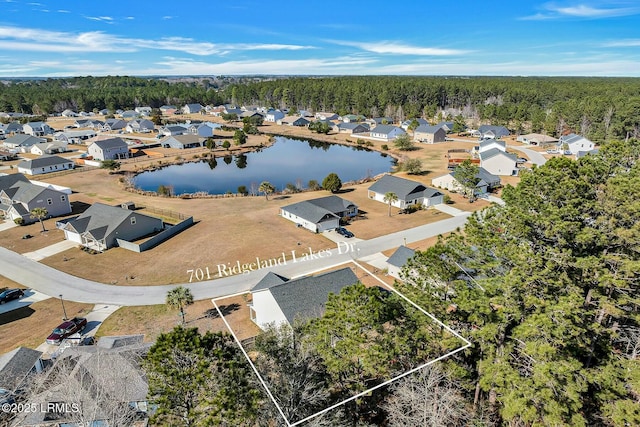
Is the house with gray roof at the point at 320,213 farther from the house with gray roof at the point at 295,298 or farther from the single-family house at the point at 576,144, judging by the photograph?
the single-family house at the point at 576,144

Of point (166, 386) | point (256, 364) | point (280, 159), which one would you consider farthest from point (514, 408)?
point (280, 159)

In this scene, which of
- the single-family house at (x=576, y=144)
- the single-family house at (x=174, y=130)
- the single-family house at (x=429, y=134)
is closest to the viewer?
the single-family house at (x=576, y=144)

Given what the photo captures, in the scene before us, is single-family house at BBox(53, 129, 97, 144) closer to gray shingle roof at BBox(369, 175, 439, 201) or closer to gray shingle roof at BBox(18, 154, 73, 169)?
gray shingle roof at BBox(18, 154, 73, 169)

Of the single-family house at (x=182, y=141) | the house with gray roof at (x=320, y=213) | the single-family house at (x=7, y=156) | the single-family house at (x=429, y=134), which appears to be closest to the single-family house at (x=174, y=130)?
the single-family house at (x=182, y=141)

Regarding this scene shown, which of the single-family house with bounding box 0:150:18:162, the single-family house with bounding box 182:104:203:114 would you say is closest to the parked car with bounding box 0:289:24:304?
the single-family house with bounding box 0:150:18:162

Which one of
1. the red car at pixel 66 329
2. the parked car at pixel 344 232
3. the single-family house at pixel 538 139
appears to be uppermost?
the single-family house at pixel 538 139

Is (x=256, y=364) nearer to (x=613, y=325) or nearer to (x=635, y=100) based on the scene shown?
(x=613, y=325)
